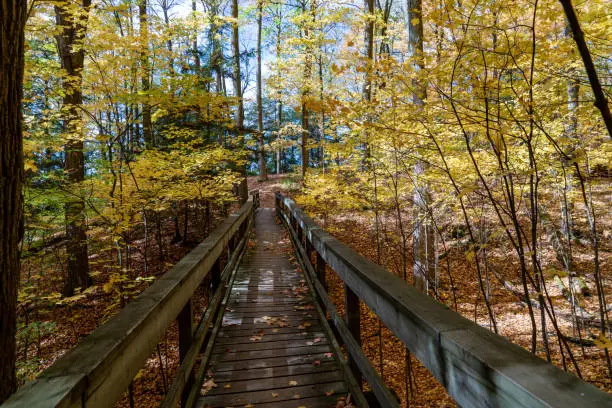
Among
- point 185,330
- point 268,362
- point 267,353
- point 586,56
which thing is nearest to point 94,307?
point 267,353

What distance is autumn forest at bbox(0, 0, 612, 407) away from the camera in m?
2.12

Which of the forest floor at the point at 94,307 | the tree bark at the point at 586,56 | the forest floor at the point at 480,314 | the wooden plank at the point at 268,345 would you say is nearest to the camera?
the tree bark at the point at 586,56

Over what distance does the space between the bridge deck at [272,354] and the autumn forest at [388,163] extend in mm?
492

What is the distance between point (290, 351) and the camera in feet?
10.5

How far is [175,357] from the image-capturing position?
5.75m

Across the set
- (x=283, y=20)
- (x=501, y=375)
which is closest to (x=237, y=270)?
(x=501, y=375)

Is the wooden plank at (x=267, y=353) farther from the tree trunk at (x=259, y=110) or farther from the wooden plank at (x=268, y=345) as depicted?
the tree trunk at (x=259, y=110)

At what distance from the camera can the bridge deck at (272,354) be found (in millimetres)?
2506

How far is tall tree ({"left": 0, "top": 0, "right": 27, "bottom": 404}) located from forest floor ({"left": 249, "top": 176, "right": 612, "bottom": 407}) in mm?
2399

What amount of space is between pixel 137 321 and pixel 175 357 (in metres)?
4.98

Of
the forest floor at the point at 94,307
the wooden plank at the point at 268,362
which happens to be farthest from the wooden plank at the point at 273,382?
the forest floor at the point at 94,307

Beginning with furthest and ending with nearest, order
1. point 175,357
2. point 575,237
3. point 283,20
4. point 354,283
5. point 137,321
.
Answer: point 283,20, point 575,237, point 175,357, point 354,283, point 137,321

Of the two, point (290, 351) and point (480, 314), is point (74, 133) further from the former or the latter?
point (480, 314)

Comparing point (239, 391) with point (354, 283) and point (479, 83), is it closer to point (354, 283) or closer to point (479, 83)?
point (354, 283)
